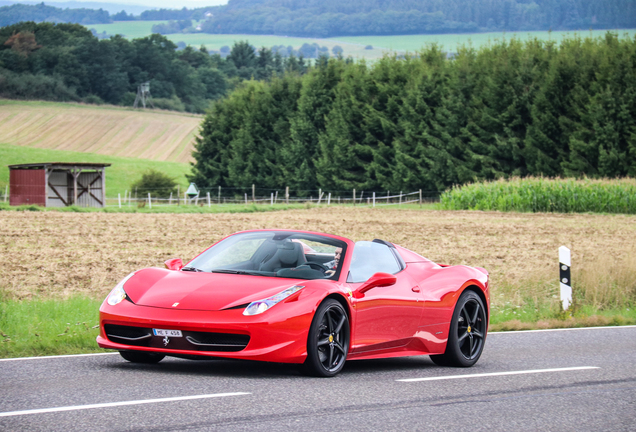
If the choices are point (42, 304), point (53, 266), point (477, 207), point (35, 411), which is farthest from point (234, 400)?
point (477, 207)

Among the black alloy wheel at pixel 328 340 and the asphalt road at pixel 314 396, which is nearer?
the asphalt road at pixel 314 396

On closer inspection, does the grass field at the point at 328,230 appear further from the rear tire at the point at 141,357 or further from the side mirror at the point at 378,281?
the side mirror at the point at 378,281

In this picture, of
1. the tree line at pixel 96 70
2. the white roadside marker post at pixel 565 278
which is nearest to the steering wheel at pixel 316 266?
the white roadside marker post at pixel 565 278

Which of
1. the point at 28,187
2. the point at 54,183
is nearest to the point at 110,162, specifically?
the point at 54,183

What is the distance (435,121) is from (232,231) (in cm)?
3418

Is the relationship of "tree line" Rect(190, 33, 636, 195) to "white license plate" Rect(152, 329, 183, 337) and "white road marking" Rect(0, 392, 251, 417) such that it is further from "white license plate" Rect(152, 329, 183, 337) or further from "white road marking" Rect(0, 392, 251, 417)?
"white road marking" Rect(0, 392, 251, 417)

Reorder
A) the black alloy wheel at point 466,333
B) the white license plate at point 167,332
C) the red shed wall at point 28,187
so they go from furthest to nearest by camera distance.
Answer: the red shed wall at point 28,187 → the black alloy wheel at point 466,333 → the white license plate at point 167,332

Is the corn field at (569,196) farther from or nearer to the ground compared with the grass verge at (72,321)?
nearer to the ground

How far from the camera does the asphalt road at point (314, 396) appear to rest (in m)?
5.88

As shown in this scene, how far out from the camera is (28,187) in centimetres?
5741

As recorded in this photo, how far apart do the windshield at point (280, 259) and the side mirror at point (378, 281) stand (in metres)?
0.28

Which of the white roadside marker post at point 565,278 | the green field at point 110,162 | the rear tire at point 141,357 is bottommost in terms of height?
the green field at point 110,162

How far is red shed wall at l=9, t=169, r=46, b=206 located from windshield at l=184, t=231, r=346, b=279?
167 feet

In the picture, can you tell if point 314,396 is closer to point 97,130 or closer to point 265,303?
point 265,303
